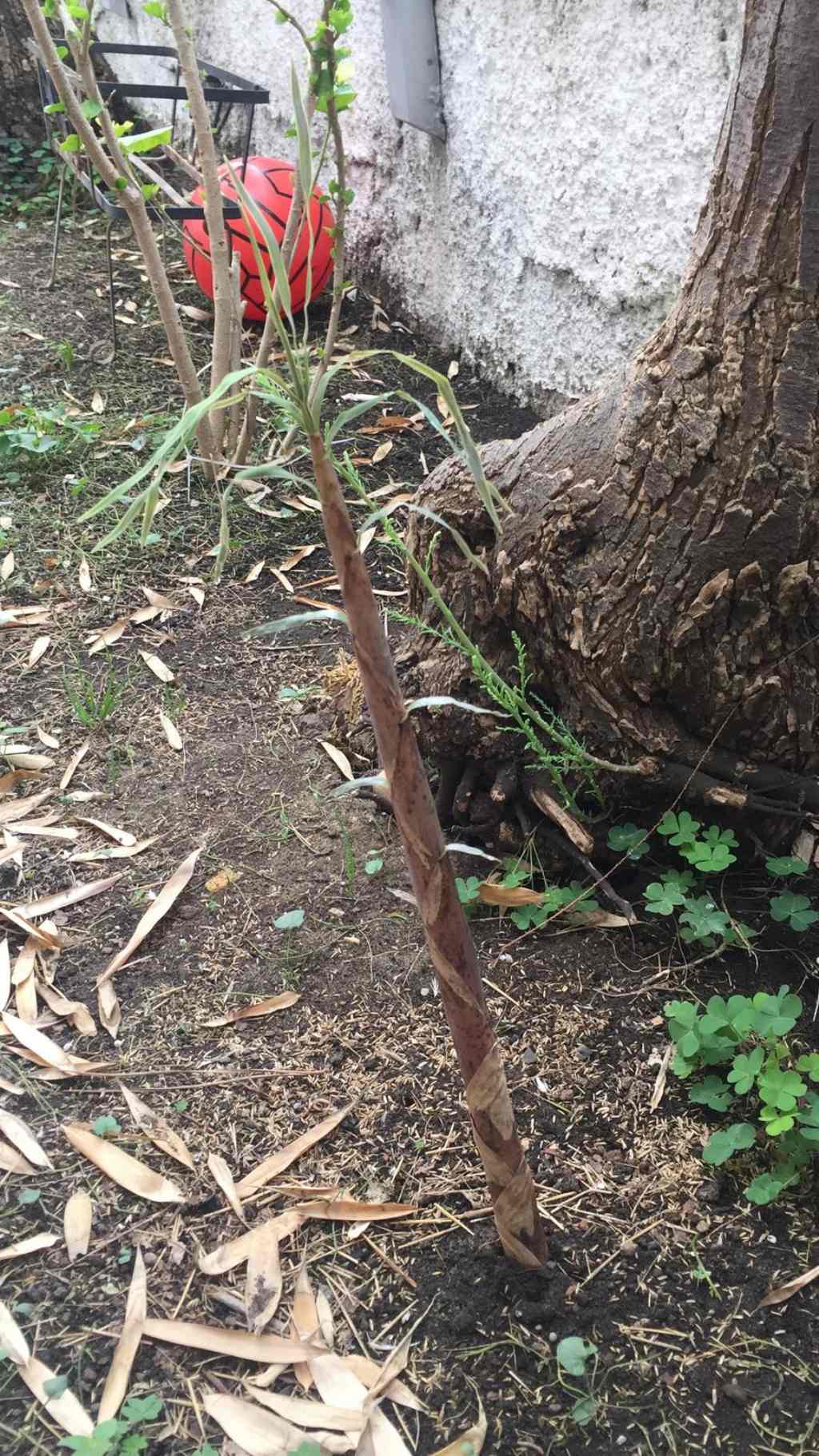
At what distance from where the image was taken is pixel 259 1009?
2043 millimetres

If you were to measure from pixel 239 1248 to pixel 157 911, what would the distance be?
75 centimetres

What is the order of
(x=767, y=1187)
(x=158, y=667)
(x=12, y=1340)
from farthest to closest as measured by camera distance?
1. (x=158, y=667)
2. (x=767, y=1187)
3. (x=12, y=1340)

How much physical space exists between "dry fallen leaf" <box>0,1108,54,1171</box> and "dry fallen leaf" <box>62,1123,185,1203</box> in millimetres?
47

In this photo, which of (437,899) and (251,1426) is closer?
(437,899)

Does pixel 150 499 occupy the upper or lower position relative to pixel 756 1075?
upper

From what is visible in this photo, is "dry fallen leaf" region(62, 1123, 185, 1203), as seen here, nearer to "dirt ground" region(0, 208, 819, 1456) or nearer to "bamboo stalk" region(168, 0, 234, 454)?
"dirt ground" region(0, 208, 819, 1456)

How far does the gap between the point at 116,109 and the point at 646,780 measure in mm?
7160

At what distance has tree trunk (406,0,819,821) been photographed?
1.76 meters

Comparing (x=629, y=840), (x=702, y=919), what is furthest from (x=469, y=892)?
(x=702, y=919)

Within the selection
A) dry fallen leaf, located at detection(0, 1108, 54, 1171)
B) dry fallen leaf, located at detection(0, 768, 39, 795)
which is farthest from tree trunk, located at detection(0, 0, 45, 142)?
dry fallen leaf, located at detection(0, 1108, 54, 1171)

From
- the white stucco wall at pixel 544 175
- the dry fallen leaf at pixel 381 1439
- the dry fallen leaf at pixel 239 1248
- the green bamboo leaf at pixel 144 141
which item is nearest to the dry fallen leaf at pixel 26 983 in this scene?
the dry fallen leaf at pixel 239 1248

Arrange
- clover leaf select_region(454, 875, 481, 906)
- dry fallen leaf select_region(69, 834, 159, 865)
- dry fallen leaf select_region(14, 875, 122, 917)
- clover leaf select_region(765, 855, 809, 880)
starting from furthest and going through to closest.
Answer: dry fallen leaf select_region(69, 834, 159, 865) < dry fallen leaf select_region(14, 875, 122, 917) < clover leaf select_region(454, 875, 481, 906) < clover leaf select_region(765, 855, 809, 880)

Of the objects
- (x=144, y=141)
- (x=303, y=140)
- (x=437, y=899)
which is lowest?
(x=437, y=899)

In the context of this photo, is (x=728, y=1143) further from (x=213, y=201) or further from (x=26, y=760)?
(x=213, y=201)
